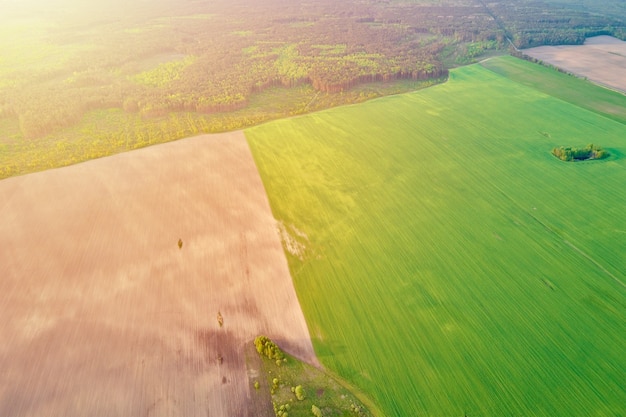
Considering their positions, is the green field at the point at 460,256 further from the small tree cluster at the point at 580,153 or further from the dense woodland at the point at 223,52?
the dense woodland at the point at 223,52

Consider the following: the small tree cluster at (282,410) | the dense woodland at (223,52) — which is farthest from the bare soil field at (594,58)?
the small tree cluster at (282,410)

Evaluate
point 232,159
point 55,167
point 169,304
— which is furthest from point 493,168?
point 55,167

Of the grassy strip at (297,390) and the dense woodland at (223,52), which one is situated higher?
the dense woodland at (223,52)

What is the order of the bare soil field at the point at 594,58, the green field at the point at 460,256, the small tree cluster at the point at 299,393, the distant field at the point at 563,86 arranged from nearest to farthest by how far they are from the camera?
the small tree cluster at the point at 299,393
the green field at the point at 460,256
the distant field at the point at 563,86
the bare soil field at the point at 594,58

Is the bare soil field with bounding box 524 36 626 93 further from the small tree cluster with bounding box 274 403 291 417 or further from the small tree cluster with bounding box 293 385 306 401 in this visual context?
the small tree cluster with bounding box 274 403 291 417

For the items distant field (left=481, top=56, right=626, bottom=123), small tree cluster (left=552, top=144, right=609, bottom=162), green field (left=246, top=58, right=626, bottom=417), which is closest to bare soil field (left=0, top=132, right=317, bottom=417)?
green field (left=246, top=58, right=626, bottom=417)

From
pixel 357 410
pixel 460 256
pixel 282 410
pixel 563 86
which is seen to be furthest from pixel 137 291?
pixel 563 86
